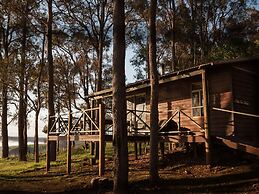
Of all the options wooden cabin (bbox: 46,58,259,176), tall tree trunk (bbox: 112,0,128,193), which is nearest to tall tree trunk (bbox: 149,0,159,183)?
tall tree trunk (bbox: 112,0,128,193)

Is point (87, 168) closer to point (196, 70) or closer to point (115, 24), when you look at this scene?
point (196, 70)

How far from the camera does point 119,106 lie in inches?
460

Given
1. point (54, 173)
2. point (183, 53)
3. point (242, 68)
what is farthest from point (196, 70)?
point (183, 53)

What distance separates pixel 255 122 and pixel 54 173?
10178 millimetres

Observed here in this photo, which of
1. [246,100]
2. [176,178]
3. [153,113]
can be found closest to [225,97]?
[246,100]

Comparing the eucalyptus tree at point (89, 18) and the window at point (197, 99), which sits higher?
the eucalyptus tree at point (89, 18)

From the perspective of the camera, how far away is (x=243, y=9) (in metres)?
32.8

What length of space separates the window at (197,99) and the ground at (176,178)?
2.03 meters

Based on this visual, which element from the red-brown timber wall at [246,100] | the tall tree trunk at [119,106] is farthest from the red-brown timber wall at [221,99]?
the tall tree trunk at [119,106]

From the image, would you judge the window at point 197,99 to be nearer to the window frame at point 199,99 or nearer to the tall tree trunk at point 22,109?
the window frame at point 199,99

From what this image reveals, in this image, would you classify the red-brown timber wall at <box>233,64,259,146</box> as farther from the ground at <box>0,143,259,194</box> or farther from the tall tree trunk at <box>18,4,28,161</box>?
the tall tree trunk at <box>18,4,28,161</box>

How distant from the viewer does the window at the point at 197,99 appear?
1738 cm

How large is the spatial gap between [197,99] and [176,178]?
5.73 meters

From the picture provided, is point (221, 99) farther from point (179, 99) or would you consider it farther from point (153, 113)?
point (153, 113)
